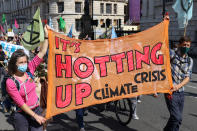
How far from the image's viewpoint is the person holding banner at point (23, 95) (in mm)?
2713

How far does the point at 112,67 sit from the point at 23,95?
1671 mm

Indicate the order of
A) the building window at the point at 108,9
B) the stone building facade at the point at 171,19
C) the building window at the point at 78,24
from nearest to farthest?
the stone building facade at the point at 171,19 < the building window at the point at 78,24 < the building window at the point at 108,9

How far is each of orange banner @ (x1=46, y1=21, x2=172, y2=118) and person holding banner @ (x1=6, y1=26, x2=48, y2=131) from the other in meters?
0.59

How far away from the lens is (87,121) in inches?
212

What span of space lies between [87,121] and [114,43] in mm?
2410

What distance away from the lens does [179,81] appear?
3.84m

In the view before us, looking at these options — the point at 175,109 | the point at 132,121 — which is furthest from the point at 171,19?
the point at 175,109

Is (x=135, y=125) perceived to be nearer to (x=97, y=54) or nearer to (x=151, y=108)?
(x=151, y=108)

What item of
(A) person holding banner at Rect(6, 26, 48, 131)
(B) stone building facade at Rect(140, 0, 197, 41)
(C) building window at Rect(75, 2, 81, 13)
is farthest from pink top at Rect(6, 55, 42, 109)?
(C) building window at Rect(75, 2, 81, 13)

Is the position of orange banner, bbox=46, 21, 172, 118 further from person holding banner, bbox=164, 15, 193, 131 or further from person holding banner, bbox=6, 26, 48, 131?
person holding banner, bbox=6, 26, 48, 131

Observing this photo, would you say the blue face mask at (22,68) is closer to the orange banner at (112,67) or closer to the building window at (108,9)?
the orange banner at (112,67)

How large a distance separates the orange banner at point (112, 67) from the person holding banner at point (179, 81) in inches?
5.3

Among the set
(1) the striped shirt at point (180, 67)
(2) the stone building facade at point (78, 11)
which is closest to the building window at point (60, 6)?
(2) the stone building facade at point (78, 11)

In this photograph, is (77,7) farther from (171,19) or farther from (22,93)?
(22,93)
